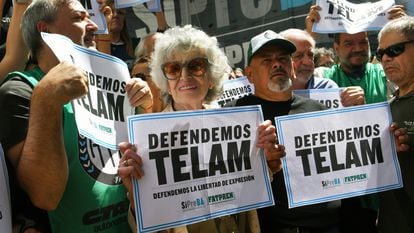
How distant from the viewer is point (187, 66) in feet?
8.70

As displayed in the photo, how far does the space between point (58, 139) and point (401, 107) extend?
202 centimetres

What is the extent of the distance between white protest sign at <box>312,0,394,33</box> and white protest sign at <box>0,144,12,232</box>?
11.9 feet

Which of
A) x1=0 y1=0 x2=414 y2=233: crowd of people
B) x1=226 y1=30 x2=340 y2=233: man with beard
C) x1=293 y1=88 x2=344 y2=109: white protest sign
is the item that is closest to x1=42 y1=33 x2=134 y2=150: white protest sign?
x1=0 y1=0 x2=414 y2=233: crowd of people

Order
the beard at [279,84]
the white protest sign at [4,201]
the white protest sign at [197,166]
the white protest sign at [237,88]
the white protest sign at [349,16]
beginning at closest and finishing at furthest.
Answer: the white protest sign at [4,201] → the white protest sign at [197,166] → the beard at [279,84] → the white protest sign at [237,88] → the white protest sign at [349,16]

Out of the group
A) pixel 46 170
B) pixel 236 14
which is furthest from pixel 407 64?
pixel 236 14

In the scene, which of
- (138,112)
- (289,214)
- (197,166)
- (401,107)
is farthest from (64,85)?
(401,107)

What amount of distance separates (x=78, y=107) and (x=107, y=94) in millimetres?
265

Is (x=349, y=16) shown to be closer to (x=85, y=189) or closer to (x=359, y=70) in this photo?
(x=359, y=70)

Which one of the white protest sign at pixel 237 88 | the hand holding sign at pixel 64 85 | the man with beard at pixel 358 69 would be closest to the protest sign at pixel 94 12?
the white protest sign at pixel 237 88

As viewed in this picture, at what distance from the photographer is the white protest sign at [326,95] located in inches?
147

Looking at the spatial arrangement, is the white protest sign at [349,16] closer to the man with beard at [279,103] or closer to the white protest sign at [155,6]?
the white protest sign at [155,6]

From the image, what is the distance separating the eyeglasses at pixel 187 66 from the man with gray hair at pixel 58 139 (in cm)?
27

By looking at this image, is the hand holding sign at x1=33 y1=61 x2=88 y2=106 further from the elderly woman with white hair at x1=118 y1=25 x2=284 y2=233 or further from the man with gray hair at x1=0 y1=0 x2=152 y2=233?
the elderly woman with white hair at x1=118 y1=25 x2=284 y2=233

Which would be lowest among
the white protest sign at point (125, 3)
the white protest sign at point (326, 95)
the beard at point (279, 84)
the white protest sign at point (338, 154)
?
the white protest sign at point (338, 154)
